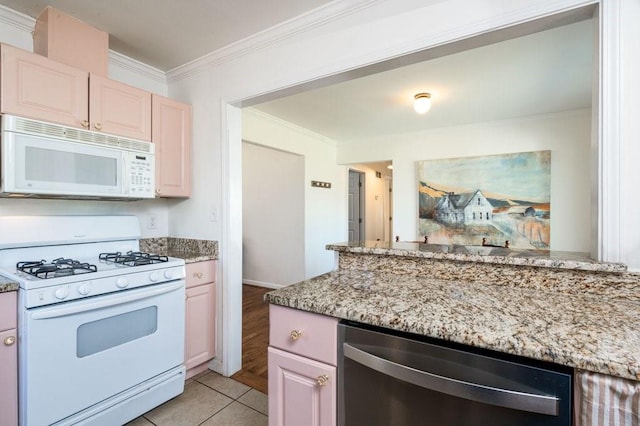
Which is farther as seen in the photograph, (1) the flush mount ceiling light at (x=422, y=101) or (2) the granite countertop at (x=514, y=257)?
(1) the flush mount ceiling light at (x=422, y=101)

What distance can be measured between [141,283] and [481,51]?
108 inches

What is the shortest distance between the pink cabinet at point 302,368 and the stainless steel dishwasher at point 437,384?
1.7 inches

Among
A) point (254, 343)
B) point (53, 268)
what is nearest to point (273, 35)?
point (53, 268)

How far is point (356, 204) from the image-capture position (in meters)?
5.95

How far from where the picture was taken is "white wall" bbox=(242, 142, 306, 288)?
4562mm

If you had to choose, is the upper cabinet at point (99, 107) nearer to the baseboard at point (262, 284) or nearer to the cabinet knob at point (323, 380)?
the cabinet knob at point (323, 380)

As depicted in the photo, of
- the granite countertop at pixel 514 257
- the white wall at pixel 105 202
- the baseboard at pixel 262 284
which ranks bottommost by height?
the baseboard at pixel 262 284

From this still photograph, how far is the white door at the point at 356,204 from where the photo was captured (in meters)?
5.77

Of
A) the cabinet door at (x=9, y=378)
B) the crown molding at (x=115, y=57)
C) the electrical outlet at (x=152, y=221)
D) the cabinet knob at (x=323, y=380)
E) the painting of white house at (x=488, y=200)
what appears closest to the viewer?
the cabinet knob at (x=323, y=380)

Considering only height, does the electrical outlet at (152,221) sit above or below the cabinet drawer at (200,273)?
above

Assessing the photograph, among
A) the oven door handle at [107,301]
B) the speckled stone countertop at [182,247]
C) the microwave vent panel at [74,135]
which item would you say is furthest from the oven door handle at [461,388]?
the microwave vent panel at [74,135]

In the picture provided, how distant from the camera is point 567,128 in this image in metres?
3.60

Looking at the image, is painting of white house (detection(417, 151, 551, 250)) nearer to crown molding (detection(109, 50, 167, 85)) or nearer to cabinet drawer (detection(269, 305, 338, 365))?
cabinet drawer (detection(269, 305, 338, 365))

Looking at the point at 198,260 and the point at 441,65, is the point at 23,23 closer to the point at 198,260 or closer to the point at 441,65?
the point at 198,260
